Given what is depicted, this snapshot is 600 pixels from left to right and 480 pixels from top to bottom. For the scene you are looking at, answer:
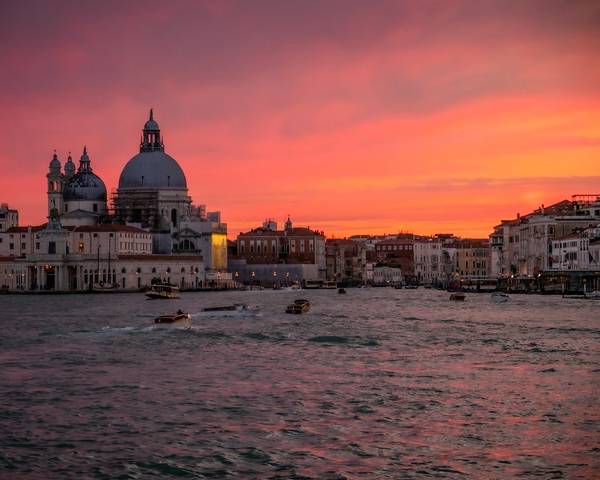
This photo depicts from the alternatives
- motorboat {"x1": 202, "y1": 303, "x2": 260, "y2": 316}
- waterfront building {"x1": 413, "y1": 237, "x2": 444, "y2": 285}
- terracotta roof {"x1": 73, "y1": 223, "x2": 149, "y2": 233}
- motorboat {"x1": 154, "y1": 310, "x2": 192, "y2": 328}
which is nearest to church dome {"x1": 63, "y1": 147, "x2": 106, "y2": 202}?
terracotta roof {"x1": 73, "y1": 223, "x2": 149, "y2": 233}

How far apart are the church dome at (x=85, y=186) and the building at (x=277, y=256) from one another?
16.2 meters

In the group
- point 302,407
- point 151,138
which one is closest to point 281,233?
point 151,138

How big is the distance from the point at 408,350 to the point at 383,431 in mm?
12732

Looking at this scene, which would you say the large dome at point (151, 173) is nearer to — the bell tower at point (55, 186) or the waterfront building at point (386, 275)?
the bell tower at point (55, 186)

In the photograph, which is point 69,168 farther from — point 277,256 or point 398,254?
point 398,254

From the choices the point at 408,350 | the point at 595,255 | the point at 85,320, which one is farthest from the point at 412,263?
the point at 408,350

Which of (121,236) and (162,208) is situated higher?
(162,208)

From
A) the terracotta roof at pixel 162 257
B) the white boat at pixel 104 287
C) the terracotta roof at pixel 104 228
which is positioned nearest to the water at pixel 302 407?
the white boat at pixel 104 287

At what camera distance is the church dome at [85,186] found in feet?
357

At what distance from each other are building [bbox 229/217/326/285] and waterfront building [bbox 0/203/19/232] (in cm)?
2414

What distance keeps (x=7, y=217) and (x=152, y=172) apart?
24764 mm

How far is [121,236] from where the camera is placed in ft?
325

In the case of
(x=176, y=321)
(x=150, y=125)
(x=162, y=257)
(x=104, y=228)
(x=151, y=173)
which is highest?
(x=150, y=125)

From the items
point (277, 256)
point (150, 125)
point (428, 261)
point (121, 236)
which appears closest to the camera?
point (121, 236)
